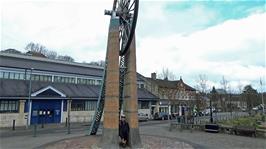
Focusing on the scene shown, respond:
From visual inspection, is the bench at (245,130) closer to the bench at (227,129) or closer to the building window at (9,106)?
the bench at (227,129)

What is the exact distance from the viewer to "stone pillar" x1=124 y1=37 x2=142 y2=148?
13625 millimetres

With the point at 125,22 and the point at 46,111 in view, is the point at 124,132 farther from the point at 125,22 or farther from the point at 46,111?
the point at 46,111

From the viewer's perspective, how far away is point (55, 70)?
37.9 metres

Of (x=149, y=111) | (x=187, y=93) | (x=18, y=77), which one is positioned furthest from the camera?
(x=187, y=93)

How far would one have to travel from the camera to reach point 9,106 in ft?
96.7

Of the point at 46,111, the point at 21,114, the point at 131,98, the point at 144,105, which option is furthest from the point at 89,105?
the point at 131,98

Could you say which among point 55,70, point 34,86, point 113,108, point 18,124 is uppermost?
point 55,70

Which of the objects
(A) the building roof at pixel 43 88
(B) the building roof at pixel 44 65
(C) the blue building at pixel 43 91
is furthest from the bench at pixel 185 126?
(B) the building roof at pixel 44 65

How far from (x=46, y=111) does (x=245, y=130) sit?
23.4m

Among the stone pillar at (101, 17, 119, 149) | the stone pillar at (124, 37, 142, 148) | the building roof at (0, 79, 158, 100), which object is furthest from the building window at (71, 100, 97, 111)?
the stone pillar at (101, 17, 119, 149)

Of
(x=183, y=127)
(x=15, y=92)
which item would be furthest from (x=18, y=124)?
(x=183, y=127)

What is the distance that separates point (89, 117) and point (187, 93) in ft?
113

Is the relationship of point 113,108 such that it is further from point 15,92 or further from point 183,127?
point 15,92

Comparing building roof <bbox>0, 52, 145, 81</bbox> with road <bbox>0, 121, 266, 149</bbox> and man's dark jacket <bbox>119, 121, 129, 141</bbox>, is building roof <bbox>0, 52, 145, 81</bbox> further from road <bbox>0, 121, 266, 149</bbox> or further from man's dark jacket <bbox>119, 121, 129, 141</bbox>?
man's dark jacket <bbox>119, 121, 129, 141</bbox>
